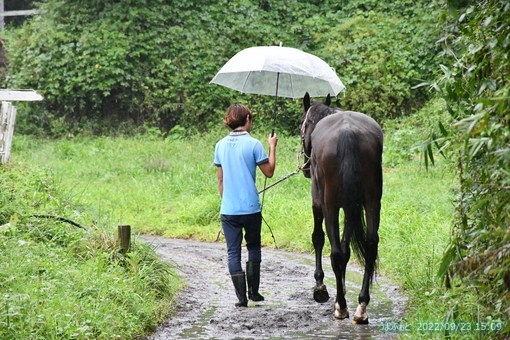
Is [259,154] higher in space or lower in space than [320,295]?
higher

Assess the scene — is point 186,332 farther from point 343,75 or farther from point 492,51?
point 343,75

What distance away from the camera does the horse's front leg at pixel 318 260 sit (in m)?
6.26

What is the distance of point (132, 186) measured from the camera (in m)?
13.0

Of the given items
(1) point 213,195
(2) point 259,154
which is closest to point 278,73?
(2) point 259,154

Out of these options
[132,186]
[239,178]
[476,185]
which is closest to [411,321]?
[476,185]

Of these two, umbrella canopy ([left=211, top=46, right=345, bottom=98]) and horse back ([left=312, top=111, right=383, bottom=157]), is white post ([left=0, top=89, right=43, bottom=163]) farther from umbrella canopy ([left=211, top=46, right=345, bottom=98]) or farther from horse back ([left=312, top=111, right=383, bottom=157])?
horse back ([left=312, top=111, right=383, bottom=157])

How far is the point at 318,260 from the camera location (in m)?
6.73

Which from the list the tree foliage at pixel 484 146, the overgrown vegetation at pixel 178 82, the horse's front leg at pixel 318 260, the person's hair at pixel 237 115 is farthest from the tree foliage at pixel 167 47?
the tree foliage at pixel 484 146

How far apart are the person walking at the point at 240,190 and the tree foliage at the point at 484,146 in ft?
7.42

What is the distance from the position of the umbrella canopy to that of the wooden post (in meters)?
2.01

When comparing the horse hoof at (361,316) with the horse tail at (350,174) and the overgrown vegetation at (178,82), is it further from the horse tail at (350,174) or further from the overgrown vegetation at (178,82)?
the overgrown vegetation at (178,82)

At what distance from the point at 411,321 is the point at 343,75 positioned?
13.8m

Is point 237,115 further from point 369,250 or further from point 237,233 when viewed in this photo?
point 369,250

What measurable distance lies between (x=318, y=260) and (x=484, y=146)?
3.24 metres
